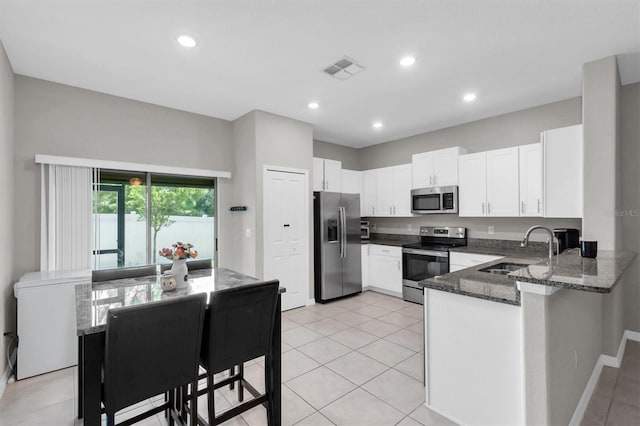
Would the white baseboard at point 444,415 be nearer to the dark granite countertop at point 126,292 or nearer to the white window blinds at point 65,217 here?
the dark granite countertop at point 126,292

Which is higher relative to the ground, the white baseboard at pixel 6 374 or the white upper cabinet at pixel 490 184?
the white upper cabinet at pixel 490 184

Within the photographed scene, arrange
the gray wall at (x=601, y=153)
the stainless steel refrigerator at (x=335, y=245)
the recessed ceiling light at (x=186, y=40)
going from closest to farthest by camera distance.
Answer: the recessed ceiling light at (x=186, y=40) → the gray wall at (x=601, y=153) → the stainless steel refrigerator at (x=335, y=245)

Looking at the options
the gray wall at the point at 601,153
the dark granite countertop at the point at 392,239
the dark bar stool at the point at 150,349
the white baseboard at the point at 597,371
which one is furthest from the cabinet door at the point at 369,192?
the dark bar stool at the point at 150,349

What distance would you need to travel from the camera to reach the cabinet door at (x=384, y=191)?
5.52 metres

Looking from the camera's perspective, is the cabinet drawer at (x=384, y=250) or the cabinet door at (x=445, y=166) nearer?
the cabinet door at (x=445, y=166)

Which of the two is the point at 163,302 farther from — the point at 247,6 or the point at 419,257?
the point at 419,257

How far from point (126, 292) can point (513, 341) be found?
98.4 inches

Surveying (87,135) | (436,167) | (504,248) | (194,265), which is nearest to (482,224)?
(504,248)

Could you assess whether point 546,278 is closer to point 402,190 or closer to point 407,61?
point 407,61

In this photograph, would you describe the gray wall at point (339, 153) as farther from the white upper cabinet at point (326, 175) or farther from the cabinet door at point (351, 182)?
the white upper cabinet at point (326, 175)

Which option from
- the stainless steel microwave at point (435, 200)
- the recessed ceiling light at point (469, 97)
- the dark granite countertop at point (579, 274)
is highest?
the recessed ceiling light at point (469, 97)

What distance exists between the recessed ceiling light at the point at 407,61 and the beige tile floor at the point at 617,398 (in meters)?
3.11

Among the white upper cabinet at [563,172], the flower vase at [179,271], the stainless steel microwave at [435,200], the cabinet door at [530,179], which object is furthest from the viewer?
the stainless steel microwave at [435,200]

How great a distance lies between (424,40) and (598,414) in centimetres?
309
